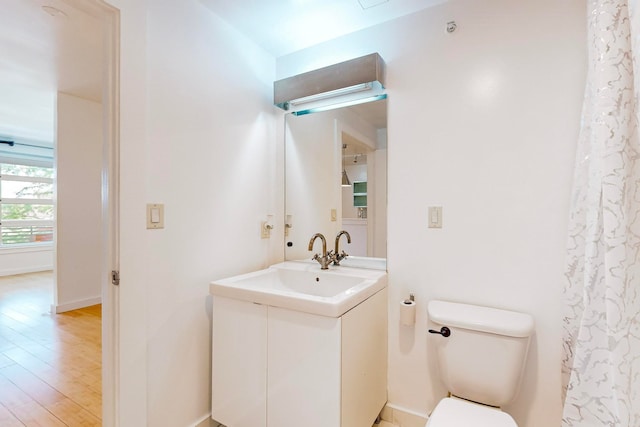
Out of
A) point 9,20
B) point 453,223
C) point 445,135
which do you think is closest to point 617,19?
point 445,135

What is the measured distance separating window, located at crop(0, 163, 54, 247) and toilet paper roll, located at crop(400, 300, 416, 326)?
6718 millimetres

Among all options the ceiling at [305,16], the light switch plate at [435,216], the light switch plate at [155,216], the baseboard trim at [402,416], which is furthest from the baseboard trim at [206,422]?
the ceiling at [305,16]

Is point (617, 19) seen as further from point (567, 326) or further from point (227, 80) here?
point (227, 80)

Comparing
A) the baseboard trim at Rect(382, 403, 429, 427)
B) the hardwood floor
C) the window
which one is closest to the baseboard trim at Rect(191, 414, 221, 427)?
the hardwood floor

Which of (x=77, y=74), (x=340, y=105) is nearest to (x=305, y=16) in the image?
(x=340, y=105)

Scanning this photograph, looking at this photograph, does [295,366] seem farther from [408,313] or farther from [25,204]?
[25,204]

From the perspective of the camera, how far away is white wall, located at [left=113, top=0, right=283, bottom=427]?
1333mm

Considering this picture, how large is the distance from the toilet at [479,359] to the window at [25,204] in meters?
6.98

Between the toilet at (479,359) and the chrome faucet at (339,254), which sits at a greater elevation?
the chrome faucet at (339,254)

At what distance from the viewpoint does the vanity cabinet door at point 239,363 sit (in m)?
1.46

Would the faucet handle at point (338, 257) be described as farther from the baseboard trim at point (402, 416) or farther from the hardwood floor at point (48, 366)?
the hardwood floor at point (48, 366)

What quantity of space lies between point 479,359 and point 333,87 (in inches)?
62.5

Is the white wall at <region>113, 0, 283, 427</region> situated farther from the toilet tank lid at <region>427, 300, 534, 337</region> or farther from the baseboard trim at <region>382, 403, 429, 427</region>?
the toilet tank lid at <region>427, 300, 534, 337</region>

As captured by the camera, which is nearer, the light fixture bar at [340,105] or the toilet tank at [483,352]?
the toilet tank at [483,352]
